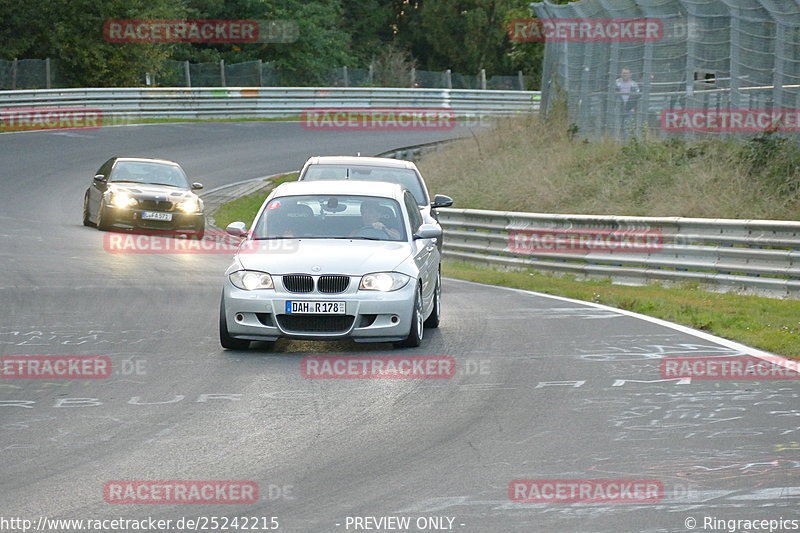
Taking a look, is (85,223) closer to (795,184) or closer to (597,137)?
(597,137)

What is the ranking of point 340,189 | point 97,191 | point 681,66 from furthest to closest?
point 97,191 → point 681,66 → point 340,189

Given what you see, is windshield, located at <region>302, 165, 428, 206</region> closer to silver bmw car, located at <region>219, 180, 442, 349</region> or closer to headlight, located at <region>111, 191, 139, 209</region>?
silver bmw car, located at <region>219, 180, 442, 349</region>

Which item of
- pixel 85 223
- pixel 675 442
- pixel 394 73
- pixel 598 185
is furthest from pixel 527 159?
pixel 394 73

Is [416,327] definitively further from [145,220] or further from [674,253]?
[145,220]

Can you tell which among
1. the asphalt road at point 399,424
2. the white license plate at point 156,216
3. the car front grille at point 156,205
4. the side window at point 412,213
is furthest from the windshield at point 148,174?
the side window at point 412,213

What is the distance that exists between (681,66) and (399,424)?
17852mm

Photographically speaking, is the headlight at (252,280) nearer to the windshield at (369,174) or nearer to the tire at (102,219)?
the windshield at (369,174)

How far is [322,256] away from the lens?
11734 millimetres

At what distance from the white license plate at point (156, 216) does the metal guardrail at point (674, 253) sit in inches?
235

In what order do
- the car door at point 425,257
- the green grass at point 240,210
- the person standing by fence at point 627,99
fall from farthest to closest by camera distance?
the green grass at point 240,210
the person standing by fence at point 627,99
the car door at point 425,257

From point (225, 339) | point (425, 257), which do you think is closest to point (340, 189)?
point (425, 257)

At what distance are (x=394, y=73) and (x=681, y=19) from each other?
35.6m

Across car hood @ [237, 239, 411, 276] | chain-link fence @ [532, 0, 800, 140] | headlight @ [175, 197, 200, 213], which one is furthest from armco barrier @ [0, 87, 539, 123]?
car hood @ [237, 239, 411, 276]

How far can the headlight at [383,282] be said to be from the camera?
11570 millimetres
